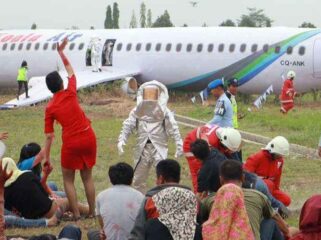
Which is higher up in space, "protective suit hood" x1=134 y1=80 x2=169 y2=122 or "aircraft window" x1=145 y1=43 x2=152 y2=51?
"protective suit hood" x1=134 y1=80 x2=169 y2=122

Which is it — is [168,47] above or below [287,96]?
above

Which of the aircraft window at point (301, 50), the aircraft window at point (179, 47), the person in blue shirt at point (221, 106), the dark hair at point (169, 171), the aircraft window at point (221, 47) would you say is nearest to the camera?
A: the dark hair at point (169, 171)

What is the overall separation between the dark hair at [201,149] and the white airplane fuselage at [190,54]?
1827cm

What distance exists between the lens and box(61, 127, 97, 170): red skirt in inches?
418

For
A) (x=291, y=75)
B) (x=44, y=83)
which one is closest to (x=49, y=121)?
(x=291, y=75)

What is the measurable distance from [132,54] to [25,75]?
3.69m

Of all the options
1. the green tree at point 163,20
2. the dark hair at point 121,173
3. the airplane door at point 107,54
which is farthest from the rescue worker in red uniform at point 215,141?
the green tree at point 163,20

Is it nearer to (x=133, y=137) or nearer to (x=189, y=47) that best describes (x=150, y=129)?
(x=133, y=137)

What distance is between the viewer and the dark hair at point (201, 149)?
950 cm

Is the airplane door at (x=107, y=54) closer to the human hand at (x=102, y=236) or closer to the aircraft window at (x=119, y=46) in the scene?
the aircraft window at (x=119, y=46)

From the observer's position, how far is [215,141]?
408 inches

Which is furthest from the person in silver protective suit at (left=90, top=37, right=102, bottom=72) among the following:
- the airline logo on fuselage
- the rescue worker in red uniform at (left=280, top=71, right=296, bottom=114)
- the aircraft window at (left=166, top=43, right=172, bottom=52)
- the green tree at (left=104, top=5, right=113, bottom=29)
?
the green tree at (left=104, top=5, right=113, bottom=29)

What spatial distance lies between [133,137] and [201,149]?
9527mm

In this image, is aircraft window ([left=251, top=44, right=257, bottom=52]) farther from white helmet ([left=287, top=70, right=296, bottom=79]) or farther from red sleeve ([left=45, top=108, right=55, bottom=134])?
red sleeve ([left=45, top=108, right=55, bottom=134])
